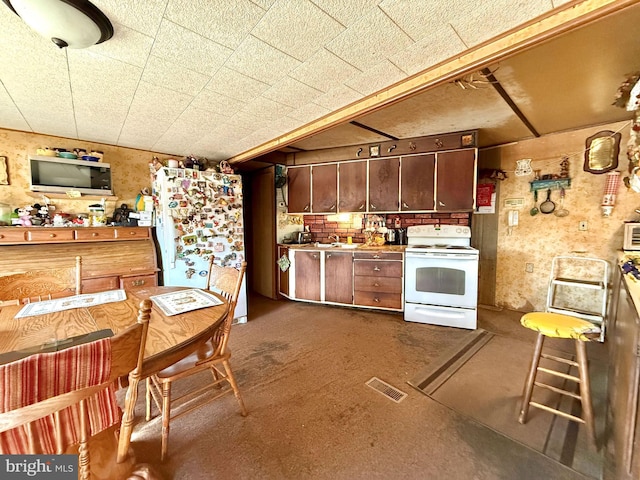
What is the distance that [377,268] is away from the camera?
11.6 ft

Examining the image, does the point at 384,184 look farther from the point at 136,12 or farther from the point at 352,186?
the point at 136,12

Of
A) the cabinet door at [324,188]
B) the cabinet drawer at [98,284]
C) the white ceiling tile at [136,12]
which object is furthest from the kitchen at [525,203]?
the white ceiling tile at [136,12]

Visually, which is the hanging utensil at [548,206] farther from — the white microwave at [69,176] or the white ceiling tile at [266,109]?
the white microwave at [69,176]

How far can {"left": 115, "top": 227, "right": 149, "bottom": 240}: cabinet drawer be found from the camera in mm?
2924

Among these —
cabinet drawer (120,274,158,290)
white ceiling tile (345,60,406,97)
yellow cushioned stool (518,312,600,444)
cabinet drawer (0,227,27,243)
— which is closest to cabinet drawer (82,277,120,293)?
cabinet drawer (120,274,158,290)

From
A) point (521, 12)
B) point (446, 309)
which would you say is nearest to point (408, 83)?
point (521, 12)

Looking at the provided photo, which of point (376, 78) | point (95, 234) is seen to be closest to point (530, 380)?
point (376, 78)

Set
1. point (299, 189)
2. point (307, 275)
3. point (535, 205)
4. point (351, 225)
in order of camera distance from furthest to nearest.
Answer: point (351, 225)
point (299, 189)
point (307, 275)
point (535, 205)

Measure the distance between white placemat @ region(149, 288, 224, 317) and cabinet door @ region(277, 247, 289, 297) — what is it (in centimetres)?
232

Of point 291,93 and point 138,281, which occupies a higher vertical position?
point 291,93

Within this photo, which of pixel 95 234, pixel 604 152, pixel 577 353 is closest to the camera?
pixel 577 353

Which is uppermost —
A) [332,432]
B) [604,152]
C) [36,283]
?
[604,152]

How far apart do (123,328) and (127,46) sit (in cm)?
136

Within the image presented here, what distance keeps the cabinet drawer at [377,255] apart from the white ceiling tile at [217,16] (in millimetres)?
2741
